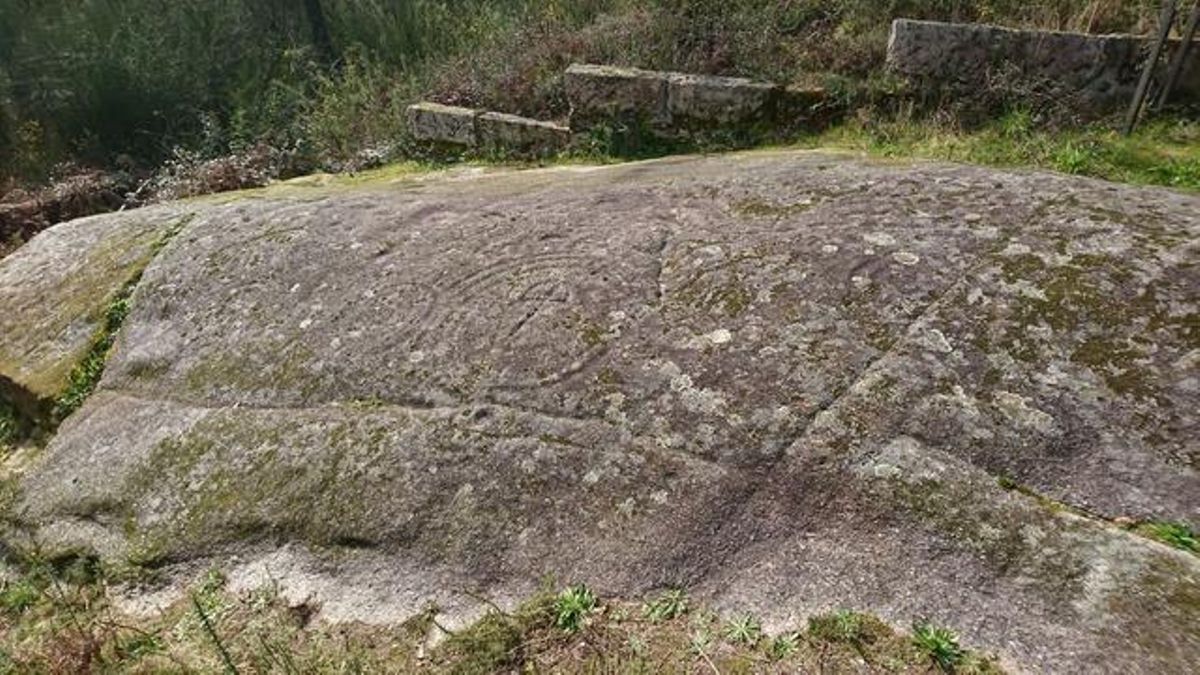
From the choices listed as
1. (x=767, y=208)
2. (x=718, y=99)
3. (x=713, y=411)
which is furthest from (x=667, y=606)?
(x=718, y=99)

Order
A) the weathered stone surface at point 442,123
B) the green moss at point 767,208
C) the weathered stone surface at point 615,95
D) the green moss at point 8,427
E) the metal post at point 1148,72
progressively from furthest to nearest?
the weathered stone surface at point 442,123 → the weathered stone surface at point 615,95 → the metal post at point 1148,72 → the green moss at point 8,427 → the green moss at point 767,208

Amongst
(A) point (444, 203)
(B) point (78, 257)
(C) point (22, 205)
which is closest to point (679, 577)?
(A) point (444, 203)

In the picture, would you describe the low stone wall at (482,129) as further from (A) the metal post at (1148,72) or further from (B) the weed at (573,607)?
(B) the weed at (573,607)

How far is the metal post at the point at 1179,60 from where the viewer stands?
216 inches

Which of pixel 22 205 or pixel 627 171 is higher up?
pixel 627 171

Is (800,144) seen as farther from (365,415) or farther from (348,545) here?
(348,545)

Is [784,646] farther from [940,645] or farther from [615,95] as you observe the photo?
[615,95]

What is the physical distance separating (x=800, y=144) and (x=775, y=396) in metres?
3.91

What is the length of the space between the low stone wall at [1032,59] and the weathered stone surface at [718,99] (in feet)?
3.16

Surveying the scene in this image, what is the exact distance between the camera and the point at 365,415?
326 cm

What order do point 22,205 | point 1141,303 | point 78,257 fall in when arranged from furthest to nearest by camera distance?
point 22,205, point 78,257, point 1141,303

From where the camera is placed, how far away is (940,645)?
2.21 meters

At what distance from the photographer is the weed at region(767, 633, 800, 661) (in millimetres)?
2320

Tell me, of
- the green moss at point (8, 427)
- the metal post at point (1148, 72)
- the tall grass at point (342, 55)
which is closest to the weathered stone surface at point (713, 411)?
the green moss at point (8, 427)
